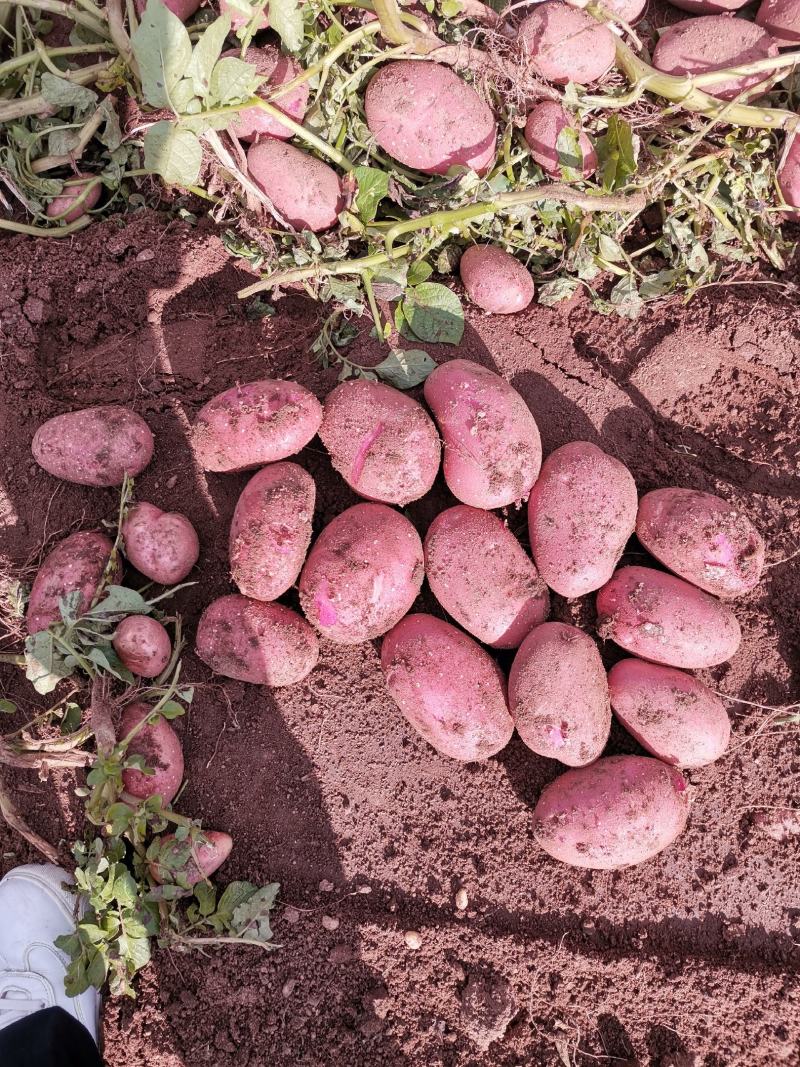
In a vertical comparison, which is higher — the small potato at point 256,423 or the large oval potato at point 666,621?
the small potato at point 256,423

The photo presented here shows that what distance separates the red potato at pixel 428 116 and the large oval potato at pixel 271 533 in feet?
2.76

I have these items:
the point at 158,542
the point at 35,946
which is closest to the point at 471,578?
the point at 158,542

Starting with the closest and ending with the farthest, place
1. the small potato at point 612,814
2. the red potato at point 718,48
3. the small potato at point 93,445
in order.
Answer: the small potato at point 612,814
the small potato at point 93,445
the red potato at point 718,48

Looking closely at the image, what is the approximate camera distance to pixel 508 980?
1628 mm

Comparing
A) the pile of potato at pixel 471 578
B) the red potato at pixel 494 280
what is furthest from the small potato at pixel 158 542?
the red potato at pixel 494 280

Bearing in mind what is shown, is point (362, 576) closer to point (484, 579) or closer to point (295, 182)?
point (484, 579)

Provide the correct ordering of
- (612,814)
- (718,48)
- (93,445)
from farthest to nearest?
(718,48)
(93,445)
(612,814)

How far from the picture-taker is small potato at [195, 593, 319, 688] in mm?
1629

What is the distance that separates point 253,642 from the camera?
162 cm

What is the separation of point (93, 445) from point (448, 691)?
98cm

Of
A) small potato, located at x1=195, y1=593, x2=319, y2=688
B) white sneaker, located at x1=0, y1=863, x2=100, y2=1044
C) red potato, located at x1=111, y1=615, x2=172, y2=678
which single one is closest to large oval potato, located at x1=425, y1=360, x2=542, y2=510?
small potato, located at x1=195, y1=593, x2=319, y2=688

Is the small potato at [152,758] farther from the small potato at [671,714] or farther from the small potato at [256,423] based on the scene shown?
the small potato at [671,714]

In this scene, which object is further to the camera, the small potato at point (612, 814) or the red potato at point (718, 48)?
the red potato at point (718, 48)

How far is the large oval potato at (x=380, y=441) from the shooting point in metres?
1.65
